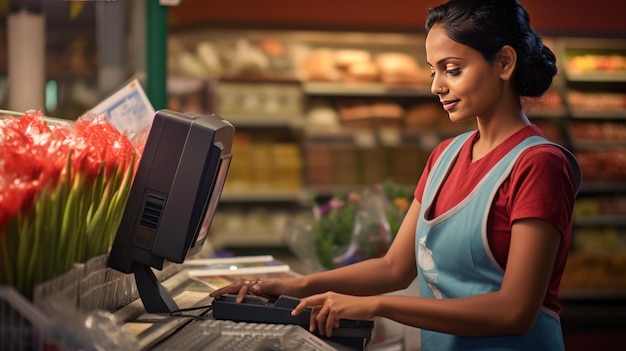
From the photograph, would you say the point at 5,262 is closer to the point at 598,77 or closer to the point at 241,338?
the point at 241,338

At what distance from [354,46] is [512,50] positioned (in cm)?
603

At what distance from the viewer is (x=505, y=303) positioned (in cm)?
195

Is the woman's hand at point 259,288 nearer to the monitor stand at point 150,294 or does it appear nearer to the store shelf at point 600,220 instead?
the monitor stand at point 150,294

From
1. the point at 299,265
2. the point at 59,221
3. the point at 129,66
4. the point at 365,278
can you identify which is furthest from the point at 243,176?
the point at 59,221

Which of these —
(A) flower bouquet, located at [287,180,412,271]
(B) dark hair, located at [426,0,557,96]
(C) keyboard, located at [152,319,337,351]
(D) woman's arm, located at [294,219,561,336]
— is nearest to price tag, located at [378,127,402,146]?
(A) flower bouquet, located at [287,180,412,271]

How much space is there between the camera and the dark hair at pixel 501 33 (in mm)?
2129

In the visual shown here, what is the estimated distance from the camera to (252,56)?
7555 mm

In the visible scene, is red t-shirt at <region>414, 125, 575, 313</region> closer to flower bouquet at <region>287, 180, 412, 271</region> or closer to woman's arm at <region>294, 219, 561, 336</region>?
woman's arm at <region>294, 219, 561, 336</region>

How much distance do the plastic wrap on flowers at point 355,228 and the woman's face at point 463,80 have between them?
1394mm

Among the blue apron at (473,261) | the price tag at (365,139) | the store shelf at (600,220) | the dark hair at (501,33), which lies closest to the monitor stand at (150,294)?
the blue apron at (473,261)

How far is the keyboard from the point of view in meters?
1.71

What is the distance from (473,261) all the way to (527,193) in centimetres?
22

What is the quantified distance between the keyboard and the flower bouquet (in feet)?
5.27

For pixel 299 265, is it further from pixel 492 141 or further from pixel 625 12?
pixel 492 141
